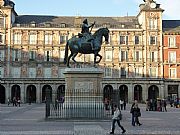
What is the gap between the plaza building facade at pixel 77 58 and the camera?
242ft

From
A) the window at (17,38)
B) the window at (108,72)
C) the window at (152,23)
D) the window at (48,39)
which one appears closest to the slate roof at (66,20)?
the window at (48,39)

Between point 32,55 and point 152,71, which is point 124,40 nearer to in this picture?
point 152,71

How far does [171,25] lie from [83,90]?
56.1m

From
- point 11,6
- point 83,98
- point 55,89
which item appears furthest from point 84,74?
point 11,6

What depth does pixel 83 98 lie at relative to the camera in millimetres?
27609

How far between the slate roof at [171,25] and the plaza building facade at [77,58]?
6.84 feet

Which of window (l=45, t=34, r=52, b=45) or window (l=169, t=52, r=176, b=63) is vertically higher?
window (l=45, t=34, r=52, b=45)

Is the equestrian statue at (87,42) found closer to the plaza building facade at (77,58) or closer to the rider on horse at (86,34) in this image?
the rider on horse at (86,34)

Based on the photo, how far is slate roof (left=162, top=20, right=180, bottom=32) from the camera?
254 feet

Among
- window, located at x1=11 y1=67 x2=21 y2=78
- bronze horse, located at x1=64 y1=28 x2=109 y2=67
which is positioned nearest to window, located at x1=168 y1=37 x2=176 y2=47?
window, located at x1=11 y1=67 x2=21 y2=78

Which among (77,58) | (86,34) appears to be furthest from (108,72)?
(86,34)

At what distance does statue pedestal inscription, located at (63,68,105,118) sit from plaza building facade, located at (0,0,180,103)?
149ft

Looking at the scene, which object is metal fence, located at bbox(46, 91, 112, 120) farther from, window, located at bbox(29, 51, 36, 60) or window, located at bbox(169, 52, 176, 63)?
window, located at bbox(169, 52, 176, 63)

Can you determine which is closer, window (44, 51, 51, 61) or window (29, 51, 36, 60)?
window (29, 51, 36, 60)
